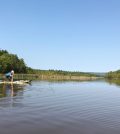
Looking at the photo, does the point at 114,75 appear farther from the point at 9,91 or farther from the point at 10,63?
the point at 9,91

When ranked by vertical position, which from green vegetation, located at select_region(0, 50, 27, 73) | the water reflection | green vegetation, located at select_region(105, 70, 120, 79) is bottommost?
the water reflection

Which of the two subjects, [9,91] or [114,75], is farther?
[114,75]

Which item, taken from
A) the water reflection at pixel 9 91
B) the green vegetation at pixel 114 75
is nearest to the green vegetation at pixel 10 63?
the green vegetation at pixel 114 75

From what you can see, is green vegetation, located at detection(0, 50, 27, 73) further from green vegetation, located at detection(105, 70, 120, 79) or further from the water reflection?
the water reflection

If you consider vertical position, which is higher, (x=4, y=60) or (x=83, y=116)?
(x=4, y=60)

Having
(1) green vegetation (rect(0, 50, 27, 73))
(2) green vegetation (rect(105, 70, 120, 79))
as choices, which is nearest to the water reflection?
(1) green vegetation (rect(0, 50, 27, 73))

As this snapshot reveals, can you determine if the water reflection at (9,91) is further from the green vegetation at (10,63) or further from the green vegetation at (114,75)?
the green vegetation at (114,75)

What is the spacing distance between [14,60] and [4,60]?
706 cm

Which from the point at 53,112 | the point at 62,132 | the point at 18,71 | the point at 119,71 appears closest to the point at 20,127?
the point at 62,132

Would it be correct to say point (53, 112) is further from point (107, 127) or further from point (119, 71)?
point (119, 71)

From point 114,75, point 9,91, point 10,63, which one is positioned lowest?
point 9,91

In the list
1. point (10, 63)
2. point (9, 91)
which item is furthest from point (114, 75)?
point (9, 91)

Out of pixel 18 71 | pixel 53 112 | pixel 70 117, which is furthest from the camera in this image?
pixel 18 71

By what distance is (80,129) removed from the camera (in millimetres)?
18203
